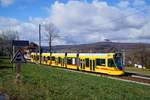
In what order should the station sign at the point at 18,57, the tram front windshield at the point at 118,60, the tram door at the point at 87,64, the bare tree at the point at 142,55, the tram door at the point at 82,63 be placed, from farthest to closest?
the bare tree at the point at 142,55
the tram door at the point at 82,63
the tram door at the point at 87,64
the tram front windshield at the point at 118,60
the station sign at the point at 18,57

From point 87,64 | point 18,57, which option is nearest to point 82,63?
point 87,64

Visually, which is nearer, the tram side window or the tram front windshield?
the tram front windshield

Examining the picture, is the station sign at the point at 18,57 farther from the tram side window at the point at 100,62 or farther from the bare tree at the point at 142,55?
the bare tree at the point at 142,55

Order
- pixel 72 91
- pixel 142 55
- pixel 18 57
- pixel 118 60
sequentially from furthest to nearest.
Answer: pixel 142 55 < pixel 118 60 < pixel 18 57 < pixel 72 91

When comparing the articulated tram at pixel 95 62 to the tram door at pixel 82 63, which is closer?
the articulated tram at pixel 95 62

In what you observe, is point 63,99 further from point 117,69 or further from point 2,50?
point 2,50

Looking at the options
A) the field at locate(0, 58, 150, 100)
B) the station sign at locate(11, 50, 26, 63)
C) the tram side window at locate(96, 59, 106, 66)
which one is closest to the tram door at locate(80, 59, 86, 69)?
the tram side window at locate(96, 59, 106, 66)

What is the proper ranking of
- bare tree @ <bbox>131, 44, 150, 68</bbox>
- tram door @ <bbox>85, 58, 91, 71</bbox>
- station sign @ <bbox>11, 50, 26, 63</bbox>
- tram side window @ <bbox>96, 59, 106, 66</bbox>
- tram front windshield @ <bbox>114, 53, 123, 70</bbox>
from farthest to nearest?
1. bare tree @ <bbox>131, 44, 150, 68</bbox>
2. tram door @ <bbox>85, 58, 91, 71</bbox>
3. tram side window @ <bbox>96, 59, 106, 66</bbox>
4. tram front windshield @ <bbox>114, 53, 123, 70</bbox>
5. station sign @ <bbox>11, 50, 26, 63</bbox>

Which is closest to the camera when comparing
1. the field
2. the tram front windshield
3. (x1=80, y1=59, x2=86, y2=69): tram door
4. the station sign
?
the field

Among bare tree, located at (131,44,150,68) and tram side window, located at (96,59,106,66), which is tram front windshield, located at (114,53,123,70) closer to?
tram side window, located at (96,59,106,66)

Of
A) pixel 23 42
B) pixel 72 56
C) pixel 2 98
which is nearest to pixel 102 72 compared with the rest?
pixel 72 56

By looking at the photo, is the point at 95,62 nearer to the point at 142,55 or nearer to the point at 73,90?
the point at 73,90

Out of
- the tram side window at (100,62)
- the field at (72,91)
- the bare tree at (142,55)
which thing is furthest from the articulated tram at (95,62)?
the bare tree at (142,55)

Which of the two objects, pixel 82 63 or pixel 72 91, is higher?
pixel 82 63
